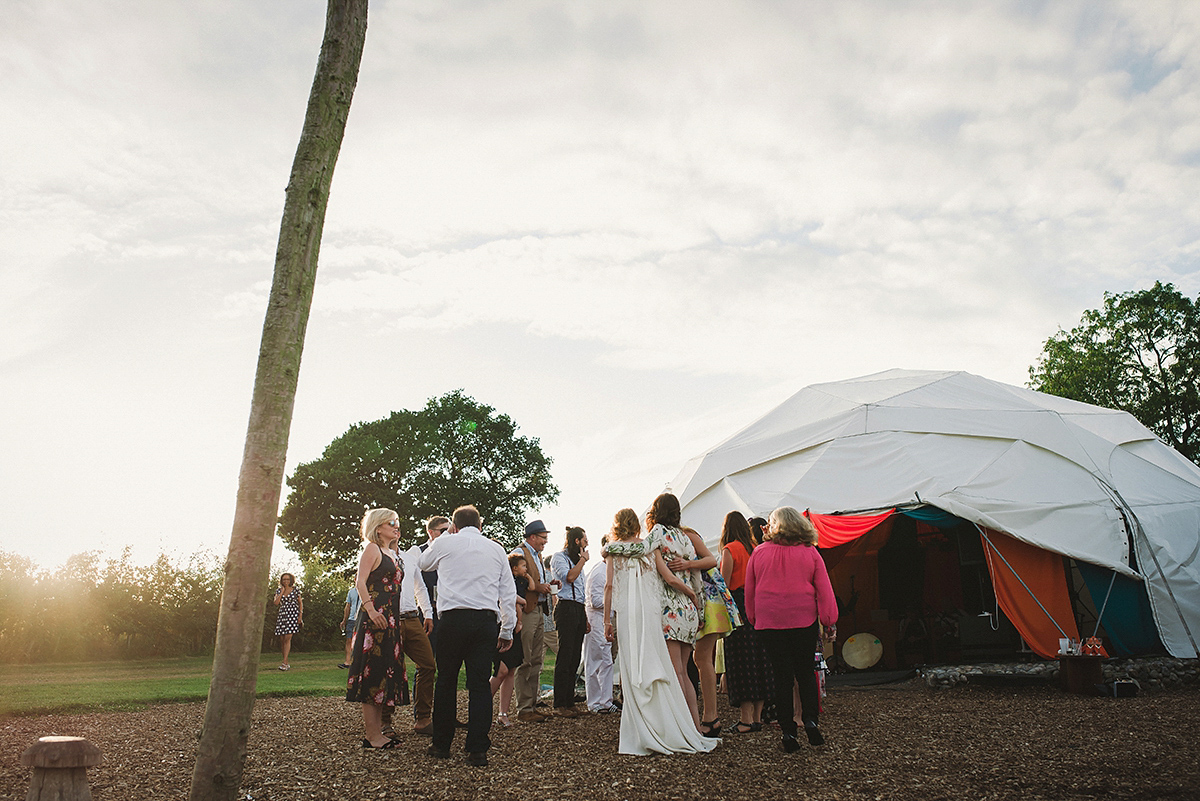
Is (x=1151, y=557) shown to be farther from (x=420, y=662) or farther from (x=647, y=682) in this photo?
(x=420, y=662)

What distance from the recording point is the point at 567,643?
7879 mm

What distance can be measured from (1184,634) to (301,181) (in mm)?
12074

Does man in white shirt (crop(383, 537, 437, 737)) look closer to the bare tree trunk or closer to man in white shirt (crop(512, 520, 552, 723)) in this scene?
man in white shirt (crop(512, 520, 552, 723))

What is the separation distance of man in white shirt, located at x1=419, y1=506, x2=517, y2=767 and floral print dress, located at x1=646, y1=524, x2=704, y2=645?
118 centimetres

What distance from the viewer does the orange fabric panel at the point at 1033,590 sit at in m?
10.4

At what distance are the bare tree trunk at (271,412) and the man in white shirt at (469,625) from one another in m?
1.81

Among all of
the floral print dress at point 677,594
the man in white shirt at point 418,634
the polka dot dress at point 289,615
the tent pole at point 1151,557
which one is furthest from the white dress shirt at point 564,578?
the polka dot dress at point 289,615

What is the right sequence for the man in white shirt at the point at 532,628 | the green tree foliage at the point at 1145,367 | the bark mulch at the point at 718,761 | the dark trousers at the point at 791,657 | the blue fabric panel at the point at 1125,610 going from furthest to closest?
the green tree foliage at the point at 1145,367
the blue fabric panel at the point at 1125,610
the man in white shirt at the point at 532,628
the dark trousers at the point at 791,657
the bark mulch at the point at 718,761

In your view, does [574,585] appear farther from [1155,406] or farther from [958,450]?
[1155,406]

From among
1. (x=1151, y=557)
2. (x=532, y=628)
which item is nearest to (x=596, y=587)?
(x=532, y=628)

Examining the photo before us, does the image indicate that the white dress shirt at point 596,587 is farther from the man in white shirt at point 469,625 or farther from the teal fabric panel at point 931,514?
the teal fabric panel at point 931,514

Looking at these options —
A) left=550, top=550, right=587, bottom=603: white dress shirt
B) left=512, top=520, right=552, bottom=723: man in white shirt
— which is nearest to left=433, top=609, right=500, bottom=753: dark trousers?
left=512, top=520, right=552, bottom=723: man in white shirt

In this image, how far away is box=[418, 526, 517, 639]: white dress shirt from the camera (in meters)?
5.53

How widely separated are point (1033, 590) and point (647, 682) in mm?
7357
